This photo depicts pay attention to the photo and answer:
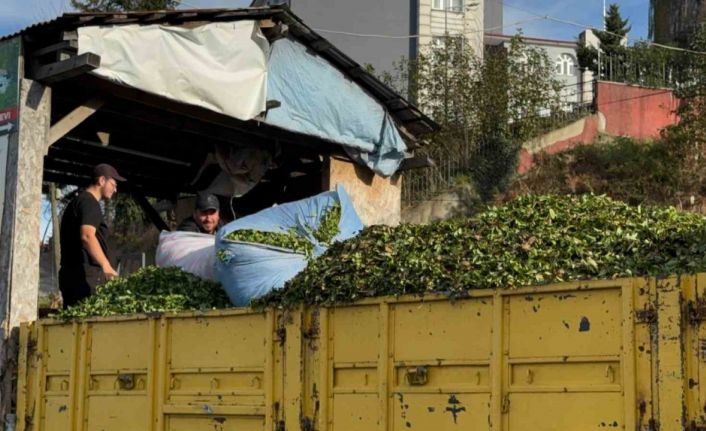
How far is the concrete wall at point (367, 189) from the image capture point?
33.3 ft

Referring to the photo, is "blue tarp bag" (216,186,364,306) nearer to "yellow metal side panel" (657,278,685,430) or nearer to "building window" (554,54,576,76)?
"yellow metal side panel" (657,278,685,430)

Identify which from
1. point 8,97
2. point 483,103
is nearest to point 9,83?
point 8,97

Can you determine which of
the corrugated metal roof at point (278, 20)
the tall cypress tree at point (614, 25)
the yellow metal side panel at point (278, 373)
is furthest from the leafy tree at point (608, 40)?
the yellow metal side panel at point (278, 373)

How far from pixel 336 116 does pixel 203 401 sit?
509 centimetres

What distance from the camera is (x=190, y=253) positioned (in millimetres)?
6711

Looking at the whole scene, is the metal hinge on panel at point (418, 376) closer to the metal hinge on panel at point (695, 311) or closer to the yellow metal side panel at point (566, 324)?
the yellow metal side panel at point (566, 324)

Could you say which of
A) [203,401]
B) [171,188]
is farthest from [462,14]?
[203,401]

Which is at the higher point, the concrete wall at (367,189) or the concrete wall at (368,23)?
the concrete wall at (368,23)

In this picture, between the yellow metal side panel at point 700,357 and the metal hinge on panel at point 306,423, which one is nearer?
the yellow metal side panel at point 700,357

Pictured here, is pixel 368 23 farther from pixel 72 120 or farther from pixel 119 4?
pixel 72 120

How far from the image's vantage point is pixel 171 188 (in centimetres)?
1177

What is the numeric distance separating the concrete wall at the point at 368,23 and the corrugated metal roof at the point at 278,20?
846 inches

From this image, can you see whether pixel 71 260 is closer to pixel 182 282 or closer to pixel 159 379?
pixel 182 282

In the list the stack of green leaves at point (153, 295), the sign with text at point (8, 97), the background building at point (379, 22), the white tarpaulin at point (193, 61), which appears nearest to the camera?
the stack of green leaves at point (153, 295)
